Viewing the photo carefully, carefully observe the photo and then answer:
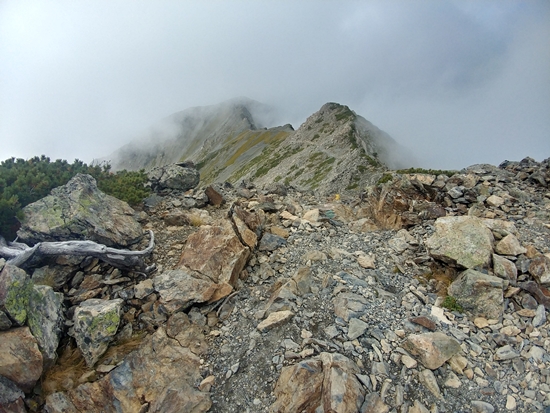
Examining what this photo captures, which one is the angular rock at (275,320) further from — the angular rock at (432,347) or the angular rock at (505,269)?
the angular rock at (505,269)

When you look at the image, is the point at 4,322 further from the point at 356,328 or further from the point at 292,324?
the point at 356,328

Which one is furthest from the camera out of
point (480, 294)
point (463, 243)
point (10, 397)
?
point (463, 243)

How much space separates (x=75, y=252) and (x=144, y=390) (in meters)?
5.24

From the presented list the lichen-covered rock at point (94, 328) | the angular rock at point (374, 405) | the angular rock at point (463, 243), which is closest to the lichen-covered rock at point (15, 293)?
the lichen-covered rock at point (94, 328)

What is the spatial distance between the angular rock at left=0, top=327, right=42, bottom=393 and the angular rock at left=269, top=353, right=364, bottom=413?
19.6ft

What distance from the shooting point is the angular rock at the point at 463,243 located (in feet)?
31.7

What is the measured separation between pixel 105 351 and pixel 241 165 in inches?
4644

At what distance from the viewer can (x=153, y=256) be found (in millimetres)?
11758

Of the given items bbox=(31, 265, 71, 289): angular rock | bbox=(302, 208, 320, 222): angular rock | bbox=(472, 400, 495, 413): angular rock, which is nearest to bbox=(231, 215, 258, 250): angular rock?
bbox=(302, 208, 320, 222): angular rock

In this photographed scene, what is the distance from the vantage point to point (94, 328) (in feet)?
27.1

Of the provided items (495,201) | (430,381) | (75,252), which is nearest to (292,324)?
(430,381)

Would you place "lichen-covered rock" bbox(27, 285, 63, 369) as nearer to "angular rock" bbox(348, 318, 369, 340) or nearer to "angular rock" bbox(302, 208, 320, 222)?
"angular rock" bbox(348, 318, 369, 340)

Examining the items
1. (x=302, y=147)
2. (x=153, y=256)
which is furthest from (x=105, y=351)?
(x=302, y=147)

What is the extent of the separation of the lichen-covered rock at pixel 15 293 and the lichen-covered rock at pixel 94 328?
1244mm
